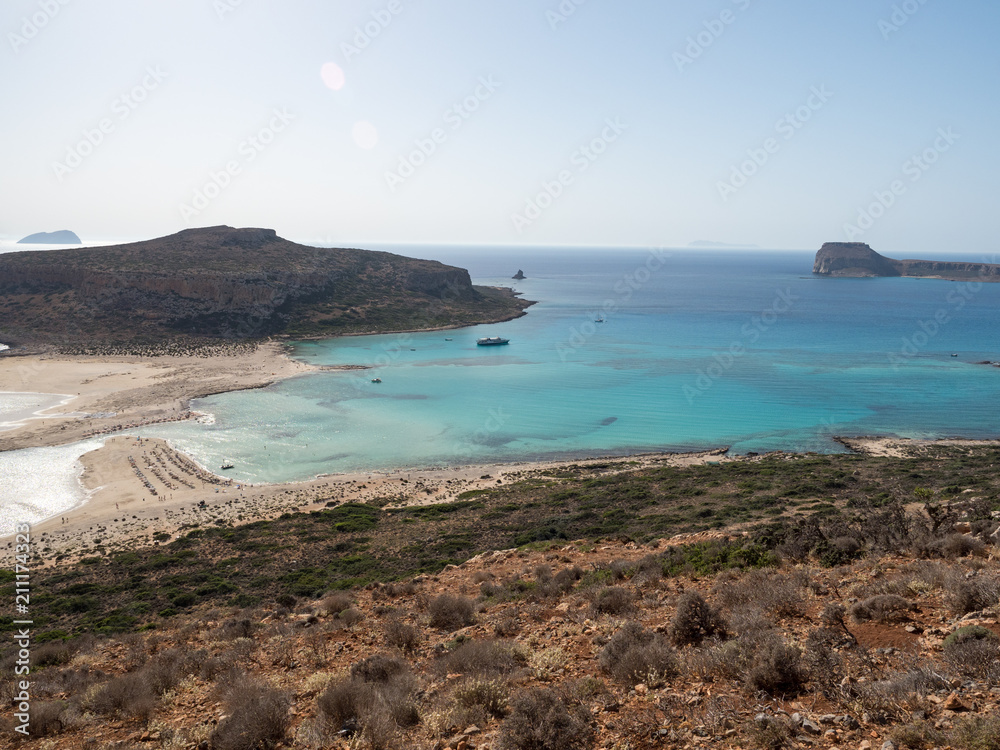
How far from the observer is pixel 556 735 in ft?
18.5

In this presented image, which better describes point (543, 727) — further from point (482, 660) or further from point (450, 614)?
point (450, 614)

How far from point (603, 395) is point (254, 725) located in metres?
48.4

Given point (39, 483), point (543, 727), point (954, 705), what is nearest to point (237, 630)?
point (543, 727)

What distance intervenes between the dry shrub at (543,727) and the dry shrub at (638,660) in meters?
1.17

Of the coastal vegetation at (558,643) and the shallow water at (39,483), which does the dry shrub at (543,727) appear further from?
the shallow water at (39,483)

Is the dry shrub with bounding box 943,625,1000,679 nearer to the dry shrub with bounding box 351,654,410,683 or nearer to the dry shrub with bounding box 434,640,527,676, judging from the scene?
the dry shrub with bounding box 434,640,527,676

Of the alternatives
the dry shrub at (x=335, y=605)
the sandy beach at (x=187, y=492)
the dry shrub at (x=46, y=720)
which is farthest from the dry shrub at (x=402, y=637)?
the sandy beach at (x=187, y=492)

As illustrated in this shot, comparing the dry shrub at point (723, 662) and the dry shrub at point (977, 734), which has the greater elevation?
the dry shrub at point (977, 734)

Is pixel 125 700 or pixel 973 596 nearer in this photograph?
pixel 973 596

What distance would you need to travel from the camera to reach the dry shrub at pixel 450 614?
10.7 metres

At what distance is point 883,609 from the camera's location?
7.84 meters

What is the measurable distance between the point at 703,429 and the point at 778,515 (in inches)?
894

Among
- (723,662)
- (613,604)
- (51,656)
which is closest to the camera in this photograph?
(723,662)

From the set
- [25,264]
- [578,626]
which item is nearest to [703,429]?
[578,626]
